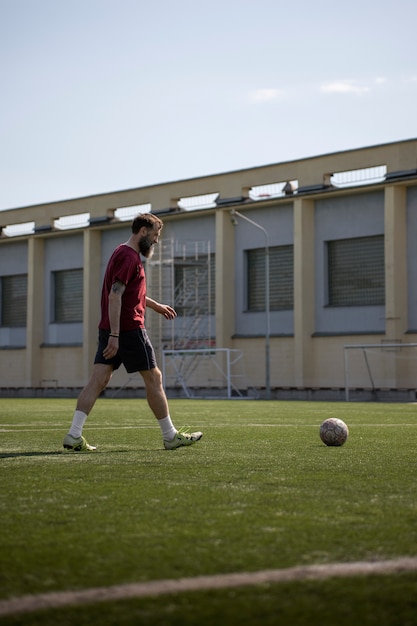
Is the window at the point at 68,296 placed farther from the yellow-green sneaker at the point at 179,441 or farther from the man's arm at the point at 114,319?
the man's arm at the point at 114,319

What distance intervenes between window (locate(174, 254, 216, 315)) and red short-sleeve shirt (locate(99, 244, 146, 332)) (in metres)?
36.4

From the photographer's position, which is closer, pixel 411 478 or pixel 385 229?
pixel 411 478

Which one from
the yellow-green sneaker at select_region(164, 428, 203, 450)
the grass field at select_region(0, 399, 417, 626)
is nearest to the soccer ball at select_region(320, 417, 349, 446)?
the grass field at select_region(0, 399, 417, 626)

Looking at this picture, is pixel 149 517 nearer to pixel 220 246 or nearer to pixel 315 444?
pixel 315 444

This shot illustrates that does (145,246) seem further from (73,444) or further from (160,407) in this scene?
(73,444)

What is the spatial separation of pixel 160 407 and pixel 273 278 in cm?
3507

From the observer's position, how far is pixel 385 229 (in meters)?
38.2

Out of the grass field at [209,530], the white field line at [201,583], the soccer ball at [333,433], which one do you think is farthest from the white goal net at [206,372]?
the white field line at [201,583]

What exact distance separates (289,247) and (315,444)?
1321 inches

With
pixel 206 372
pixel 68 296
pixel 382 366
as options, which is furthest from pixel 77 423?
pixel 68 296

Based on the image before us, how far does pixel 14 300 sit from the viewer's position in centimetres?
5397

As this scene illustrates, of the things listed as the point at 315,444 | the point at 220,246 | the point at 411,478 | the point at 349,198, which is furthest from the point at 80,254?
the point at 411,478

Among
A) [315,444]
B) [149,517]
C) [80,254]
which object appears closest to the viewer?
[149,517]

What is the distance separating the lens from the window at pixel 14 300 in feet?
176
